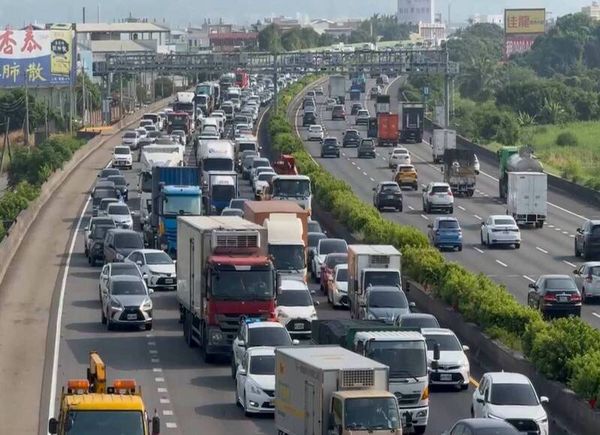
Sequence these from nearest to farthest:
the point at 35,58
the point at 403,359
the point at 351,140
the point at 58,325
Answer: the point at 403,359, the point at 58,325, the point at 351,140, the point at 35,58

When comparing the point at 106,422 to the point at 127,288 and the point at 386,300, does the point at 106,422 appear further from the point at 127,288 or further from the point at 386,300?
the point at 127,288

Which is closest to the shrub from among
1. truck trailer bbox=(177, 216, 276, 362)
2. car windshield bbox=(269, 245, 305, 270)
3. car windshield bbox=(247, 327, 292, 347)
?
car windshield bbox=(269, 245, 305, 270)

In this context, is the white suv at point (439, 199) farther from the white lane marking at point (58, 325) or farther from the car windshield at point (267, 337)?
the car windshield at point (267, 337)

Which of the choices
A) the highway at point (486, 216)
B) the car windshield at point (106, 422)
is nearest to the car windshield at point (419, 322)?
the highway at point (486, 216)

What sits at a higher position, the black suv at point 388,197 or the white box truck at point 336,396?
the white box truck at point 336,396

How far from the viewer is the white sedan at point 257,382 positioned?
3412 cm

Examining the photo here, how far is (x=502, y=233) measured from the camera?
66750 millimetres

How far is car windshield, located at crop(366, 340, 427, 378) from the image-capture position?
32656 mm

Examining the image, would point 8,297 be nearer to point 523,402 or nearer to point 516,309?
point 516,309

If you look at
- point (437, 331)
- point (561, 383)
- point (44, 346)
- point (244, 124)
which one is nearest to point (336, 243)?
point (44, 346)

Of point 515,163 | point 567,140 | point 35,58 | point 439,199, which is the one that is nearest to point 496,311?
point 439,199

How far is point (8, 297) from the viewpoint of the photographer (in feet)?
176

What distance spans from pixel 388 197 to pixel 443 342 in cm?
4124

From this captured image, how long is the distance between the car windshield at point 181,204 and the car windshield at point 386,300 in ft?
57.7
